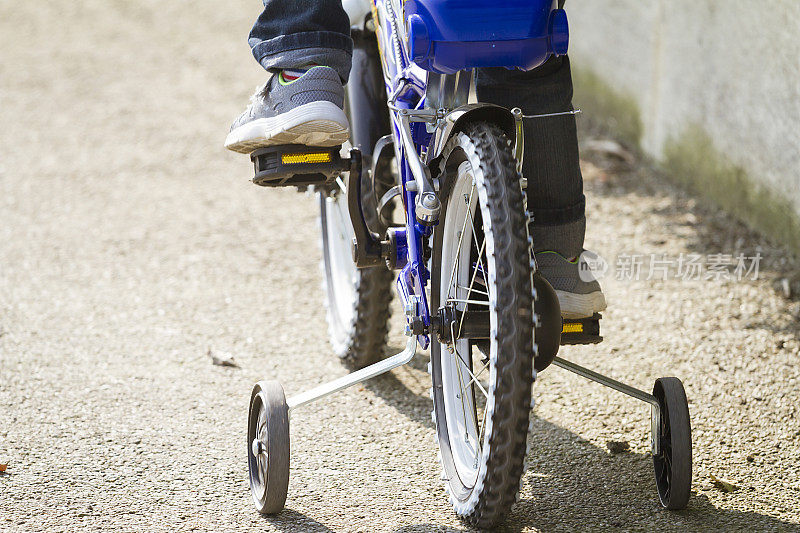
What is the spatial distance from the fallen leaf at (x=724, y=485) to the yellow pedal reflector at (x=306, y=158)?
1.20 m

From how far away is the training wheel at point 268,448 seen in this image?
84.0 inches

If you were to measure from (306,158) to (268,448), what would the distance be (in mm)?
684

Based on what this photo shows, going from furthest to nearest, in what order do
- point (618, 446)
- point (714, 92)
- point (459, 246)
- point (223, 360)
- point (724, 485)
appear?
1. point (714, 92)
2. point (223, 360)
3. point (618, 446)
4. point (724, 485)
5. point (459, 246)

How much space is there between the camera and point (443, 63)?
1.96 meters

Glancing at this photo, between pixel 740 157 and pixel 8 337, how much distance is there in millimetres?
2952

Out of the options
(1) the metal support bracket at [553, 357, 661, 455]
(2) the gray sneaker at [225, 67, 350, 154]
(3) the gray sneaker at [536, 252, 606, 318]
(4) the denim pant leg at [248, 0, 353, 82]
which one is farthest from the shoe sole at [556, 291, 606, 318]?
(4) the denim pant leg at [248, 0, 353, 82]

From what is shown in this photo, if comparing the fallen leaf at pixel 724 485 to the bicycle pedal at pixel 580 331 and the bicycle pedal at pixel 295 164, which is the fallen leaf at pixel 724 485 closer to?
the bicycle pedal at pixel 580 331

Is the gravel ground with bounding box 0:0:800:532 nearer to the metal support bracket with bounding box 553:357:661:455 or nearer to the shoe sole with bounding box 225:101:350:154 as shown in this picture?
the metal support bracket with bounding box 553:357:661:455

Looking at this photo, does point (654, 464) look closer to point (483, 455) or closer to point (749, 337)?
point (483, 455)

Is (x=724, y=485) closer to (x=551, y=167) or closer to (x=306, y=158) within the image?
(x=551, y=167)

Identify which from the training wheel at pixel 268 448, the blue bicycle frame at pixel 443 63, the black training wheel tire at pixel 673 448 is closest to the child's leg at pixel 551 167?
the blue bicycle frame at pixel 443 63

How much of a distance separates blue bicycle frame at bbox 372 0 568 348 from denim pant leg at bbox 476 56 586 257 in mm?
97

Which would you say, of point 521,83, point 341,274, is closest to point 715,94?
point 341,274

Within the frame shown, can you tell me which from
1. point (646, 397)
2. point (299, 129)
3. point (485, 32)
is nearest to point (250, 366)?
point (299, 129)
